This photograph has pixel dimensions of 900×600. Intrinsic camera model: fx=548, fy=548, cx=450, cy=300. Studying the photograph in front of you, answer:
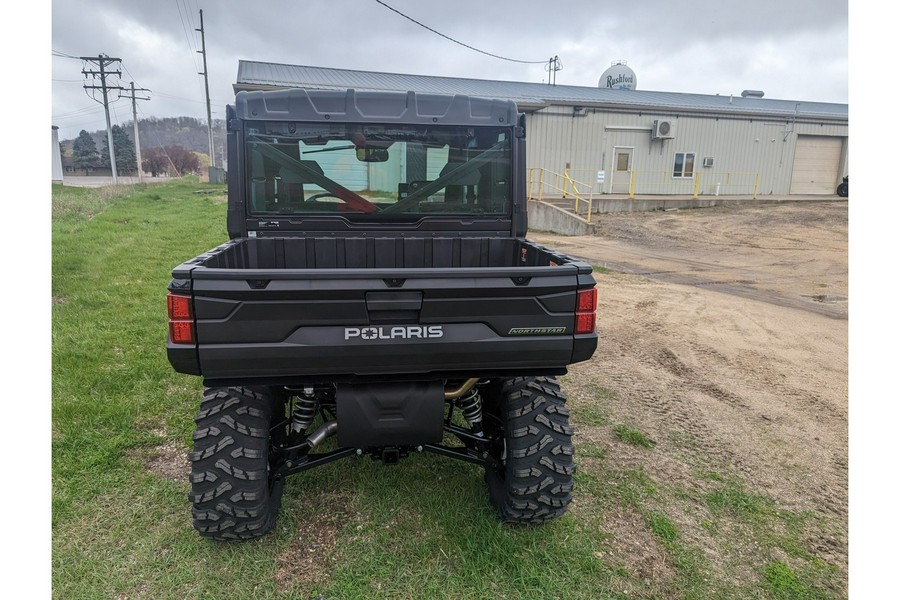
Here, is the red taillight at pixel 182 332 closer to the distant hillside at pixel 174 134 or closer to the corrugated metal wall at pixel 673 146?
the corrugated metal wall at pixel 673 146

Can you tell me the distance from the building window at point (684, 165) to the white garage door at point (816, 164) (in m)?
5.79

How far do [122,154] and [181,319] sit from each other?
82.4m

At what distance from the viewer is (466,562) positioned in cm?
274

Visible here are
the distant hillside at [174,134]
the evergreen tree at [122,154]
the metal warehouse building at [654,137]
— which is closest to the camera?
the metal warehouse building at [654,137]

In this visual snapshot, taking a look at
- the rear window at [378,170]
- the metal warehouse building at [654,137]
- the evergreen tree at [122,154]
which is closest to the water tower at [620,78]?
the metal warehouse building at [654,137]

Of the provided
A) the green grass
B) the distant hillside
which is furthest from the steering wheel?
the distant hillside

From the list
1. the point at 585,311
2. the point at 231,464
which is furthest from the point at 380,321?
the point at 231,464

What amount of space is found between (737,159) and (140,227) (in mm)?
24755

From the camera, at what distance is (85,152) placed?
7531 centimetres

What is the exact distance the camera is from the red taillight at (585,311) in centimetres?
250

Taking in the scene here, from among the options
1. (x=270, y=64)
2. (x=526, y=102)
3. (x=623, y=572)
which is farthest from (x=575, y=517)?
(x=270, y=64)

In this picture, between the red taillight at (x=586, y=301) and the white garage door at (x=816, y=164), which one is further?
the white garage door at (x=816, y=164)

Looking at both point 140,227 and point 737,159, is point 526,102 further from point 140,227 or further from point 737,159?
point 140,227

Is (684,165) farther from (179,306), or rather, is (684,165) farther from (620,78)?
(179,306)
